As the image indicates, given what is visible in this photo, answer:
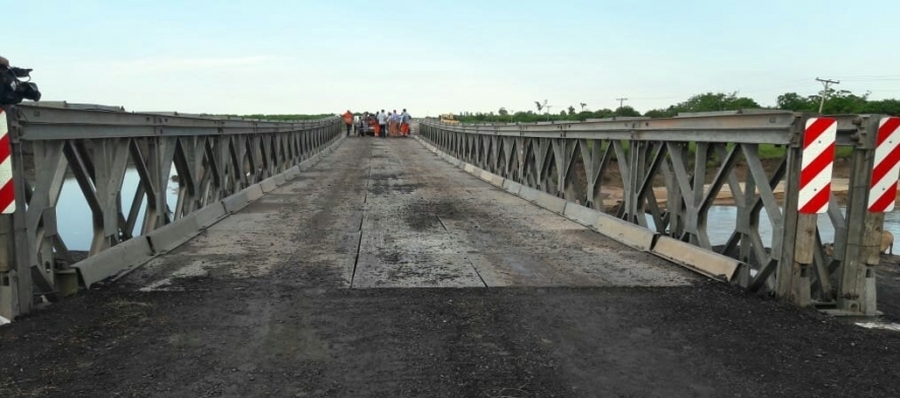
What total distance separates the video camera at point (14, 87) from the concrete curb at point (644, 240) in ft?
20.0

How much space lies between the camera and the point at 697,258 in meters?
6.72

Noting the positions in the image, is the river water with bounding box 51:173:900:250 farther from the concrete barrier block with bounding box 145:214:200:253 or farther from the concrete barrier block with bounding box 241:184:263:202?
the concrete barrier block with bounding box 145:214:200:253

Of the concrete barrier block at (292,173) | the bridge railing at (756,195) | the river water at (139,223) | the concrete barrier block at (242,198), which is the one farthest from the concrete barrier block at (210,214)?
the concrete barrier block at (292,173)

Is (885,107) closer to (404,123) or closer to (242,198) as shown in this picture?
(404,123)

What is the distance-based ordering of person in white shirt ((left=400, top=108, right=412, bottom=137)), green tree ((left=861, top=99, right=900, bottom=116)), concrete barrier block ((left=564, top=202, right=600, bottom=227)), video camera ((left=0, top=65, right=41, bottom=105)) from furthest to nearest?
1. person in white shirt ((left=400, top=108, right=412, bottom=137))
2. green tree ((left=861, top=99, right=900, bottom=116))
3. concrete barrier block ((left=564, top=202, right=600, bottom=227))
4. video camera ((left=0, top=65, right=41, bottom=105))

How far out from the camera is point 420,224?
9.84 m

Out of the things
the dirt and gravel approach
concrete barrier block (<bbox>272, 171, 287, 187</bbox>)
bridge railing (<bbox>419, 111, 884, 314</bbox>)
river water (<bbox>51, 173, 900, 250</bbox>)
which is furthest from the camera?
concrete barrier block (<bbox>272, 171, 287, 187</bbox>)

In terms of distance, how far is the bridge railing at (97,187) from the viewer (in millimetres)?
4836

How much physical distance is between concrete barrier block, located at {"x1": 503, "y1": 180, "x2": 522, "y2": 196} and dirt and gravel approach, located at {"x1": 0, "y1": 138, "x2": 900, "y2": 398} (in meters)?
6.50

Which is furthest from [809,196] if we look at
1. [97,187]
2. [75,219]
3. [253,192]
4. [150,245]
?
[75,219]

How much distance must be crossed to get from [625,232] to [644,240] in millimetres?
576

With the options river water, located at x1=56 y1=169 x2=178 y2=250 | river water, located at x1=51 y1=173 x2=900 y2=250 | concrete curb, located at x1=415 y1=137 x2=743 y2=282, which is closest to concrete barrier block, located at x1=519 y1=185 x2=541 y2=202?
concrete curb, located at x1=415 y1=137 x2=743 y2=282

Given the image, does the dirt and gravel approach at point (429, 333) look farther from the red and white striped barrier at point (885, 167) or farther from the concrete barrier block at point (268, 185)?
the concrete barrier block at point (268, 185)

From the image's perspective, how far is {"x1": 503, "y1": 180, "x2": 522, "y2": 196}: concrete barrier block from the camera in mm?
14352
